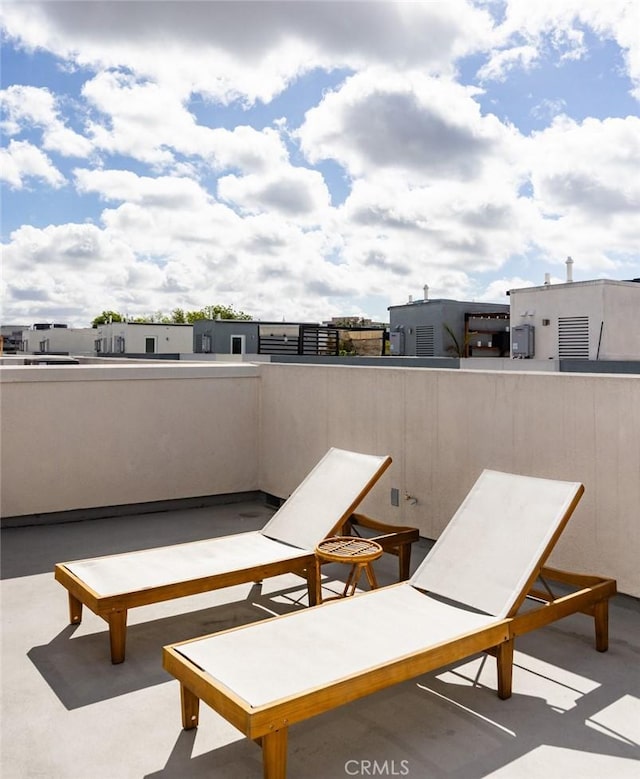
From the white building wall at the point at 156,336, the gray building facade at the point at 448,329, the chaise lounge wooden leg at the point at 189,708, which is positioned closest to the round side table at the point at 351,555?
the chaise lounge wooden leg at the point at 189,708

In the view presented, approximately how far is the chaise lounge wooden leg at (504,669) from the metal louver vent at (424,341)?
23105mm

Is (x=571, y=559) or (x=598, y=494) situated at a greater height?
(x=598, y=494)

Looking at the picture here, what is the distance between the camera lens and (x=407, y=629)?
9.70 feet

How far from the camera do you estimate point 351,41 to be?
21.5 ft

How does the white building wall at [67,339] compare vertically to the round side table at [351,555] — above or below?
above

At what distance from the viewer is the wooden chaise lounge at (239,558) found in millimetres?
3479

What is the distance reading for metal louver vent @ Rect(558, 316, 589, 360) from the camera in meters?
16.4

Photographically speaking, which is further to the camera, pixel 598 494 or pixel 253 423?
pixel 253 423

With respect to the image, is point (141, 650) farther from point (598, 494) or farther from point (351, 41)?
point (351, 41)

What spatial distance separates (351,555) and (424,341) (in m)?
22.8

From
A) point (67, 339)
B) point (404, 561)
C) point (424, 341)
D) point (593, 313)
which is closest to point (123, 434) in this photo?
point (404, 561)

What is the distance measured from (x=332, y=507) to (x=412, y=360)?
6.00m

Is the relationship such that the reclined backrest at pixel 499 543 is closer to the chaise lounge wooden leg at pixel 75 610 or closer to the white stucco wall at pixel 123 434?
the chaise lounge wooden leg at pixel 75 610

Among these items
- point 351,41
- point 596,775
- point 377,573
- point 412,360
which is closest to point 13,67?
point 351,41
